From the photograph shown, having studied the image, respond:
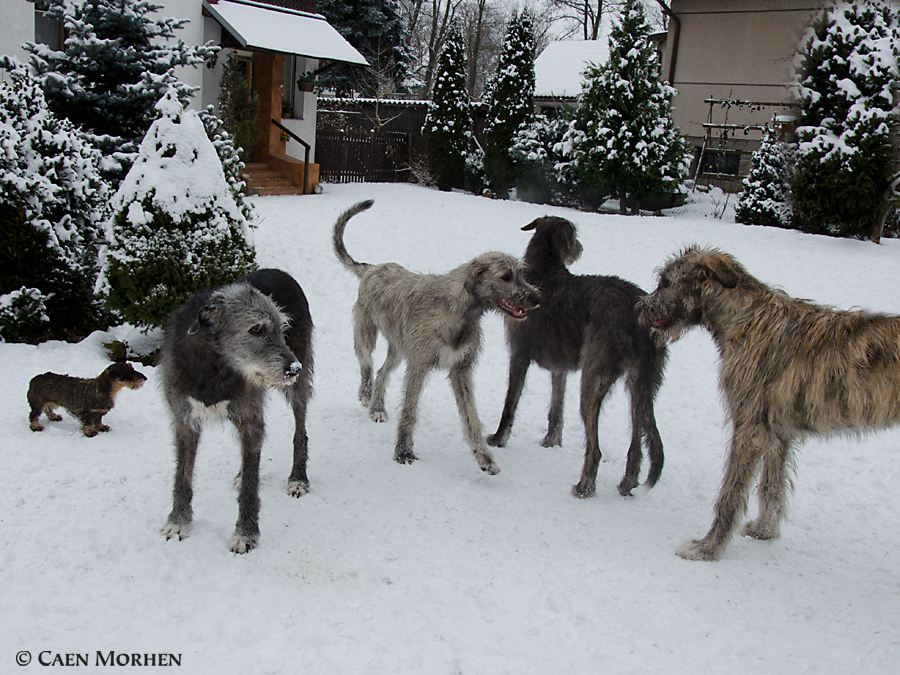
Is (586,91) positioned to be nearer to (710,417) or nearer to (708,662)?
(710,417)

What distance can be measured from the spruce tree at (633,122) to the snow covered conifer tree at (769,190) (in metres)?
1.40

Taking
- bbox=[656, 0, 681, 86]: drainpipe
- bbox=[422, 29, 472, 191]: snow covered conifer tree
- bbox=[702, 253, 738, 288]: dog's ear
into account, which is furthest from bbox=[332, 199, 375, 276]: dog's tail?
bbox=[656, 0, 681, 86]: drainpipe

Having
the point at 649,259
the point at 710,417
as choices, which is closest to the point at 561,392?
the point at 710,417

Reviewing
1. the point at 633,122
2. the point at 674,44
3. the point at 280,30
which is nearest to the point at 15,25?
the point at 280,30

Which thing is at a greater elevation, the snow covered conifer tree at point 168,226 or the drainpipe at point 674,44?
the drainpipe at point 674,44

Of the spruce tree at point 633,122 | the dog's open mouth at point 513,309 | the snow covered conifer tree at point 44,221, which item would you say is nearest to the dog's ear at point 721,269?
the dog's open mouth at point 513,309

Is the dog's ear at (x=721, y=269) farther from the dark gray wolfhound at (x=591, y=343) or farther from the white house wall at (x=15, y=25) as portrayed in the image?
the white house wall at (x=15, y=25)

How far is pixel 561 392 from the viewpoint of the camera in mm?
5750

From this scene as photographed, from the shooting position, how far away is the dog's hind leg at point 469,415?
5.03 meters

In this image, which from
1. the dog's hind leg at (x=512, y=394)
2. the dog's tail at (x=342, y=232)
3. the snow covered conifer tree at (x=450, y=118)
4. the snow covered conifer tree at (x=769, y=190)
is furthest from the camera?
the snow covered conifer tree at (x=450, y=118)

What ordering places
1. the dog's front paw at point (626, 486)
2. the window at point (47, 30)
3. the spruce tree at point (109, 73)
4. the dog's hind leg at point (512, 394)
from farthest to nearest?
the window at point (47, 30)
the spruce tree at point (109, 73)
the dog's hind leg at point (512, 394)
the dog's front paw at point (626, 486)

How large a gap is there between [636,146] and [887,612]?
11.2m

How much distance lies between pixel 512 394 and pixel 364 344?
1558 millimetres

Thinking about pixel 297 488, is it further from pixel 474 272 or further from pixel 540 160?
pixel 540 160
